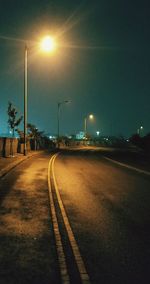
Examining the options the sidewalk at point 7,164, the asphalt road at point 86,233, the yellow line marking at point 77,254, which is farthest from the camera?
the sidewalk at point 7,164

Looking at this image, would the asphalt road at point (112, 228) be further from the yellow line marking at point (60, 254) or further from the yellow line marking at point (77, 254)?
the yellow line marking at point (60, 254)

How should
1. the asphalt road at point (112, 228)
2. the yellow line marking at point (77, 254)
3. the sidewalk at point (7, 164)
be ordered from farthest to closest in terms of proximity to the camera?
the sidewalk at point (7, 164), the asphalt road at point (112, 228), the yellow line marking at point (77, 254)

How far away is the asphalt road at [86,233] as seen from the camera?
19.1ft

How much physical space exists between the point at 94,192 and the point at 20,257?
775cm


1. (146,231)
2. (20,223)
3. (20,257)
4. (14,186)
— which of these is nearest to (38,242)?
(20,257)

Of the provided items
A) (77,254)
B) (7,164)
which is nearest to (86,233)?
(77,254)

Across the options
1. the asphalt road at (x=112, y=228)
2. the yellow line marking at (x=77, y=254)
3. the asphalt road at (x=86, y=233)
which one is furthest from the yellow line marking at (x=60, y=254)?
the asphalt road at (x=112, y=228)

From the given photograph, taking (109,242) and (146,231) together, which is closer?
(109,242)

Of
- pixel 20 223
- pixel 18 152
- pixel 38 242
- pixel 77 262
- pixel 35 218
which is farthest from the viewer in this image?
pixel 18 152

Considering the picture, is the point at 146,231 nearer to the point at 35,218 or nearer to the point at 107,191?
the point at 35,218

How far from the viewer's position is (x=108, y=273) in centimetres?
580

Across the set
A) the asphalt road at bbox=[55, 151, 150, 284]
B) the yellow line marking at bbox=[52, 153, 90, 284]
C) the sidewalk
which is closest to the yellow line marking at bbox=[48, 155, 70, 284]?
the yellow line marking at bbox=[52, 153, 90, 284]

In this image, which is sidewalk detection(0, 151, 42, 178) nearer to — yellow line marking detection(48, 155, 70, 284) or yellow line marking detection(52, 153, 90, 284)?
yellow line marking detection(48, 155, 70, 284)

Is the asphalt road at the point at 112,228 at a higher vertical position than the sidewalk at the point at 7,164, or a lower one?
lower
